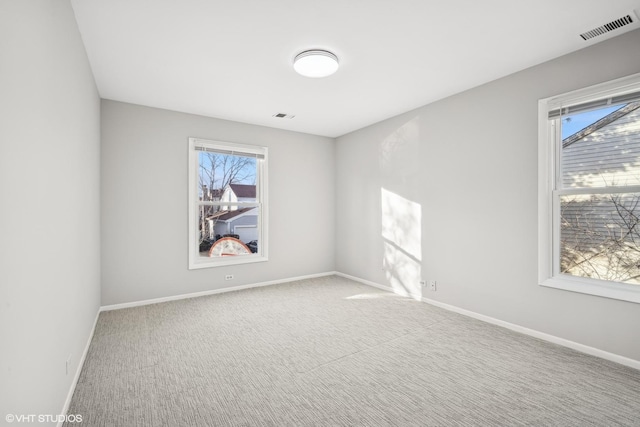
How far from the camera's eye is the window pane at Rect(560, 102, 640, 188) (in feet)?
8.13

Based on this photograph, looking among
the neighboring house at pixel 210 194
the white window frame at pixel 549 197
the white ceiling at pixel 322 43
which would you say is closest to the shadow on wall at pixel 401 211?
the white ceiling at pixel 322 43

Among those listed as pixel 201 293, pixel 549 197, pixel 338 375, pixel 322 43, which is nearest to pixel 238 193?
pixel 201 293

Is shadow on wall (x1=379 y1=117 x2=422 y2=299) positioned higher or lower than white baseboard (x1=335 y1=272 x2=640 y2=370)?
higher

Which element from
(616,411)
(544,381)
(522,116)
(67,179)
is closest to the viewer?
(616,411)

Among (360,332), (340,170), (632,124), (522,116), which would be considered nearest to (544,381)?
(360,332)

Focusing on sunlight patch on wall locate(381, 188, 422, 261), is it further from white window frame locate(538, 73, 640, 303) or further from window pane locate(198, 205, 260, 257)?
window pane locate(198, 205, 260, 257)

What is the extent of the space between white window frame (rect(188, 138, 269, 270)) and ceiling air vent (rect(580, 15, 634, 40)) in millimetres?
3988

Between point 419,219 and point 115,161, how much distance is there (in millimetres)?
4027

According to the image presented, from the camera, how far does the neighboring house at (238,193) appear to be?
15.5ft

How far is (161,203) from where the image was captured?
4.12 meters

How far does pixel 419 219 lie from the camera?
13.5 feet

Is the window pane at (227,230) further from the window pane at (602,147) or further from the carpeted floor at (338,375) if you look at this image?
the window pane at (602,147)

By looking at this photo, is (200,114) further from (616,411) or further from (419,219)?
(616,411)

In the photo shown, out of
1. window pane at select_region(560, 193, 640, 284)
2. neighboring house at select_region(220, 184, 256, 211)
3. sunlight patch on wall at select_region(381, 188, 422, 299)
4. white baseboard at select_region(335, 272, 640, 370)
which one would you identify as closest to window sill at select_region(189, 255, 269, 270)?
neighboring house at select_region(220, 184, 256, 211)
